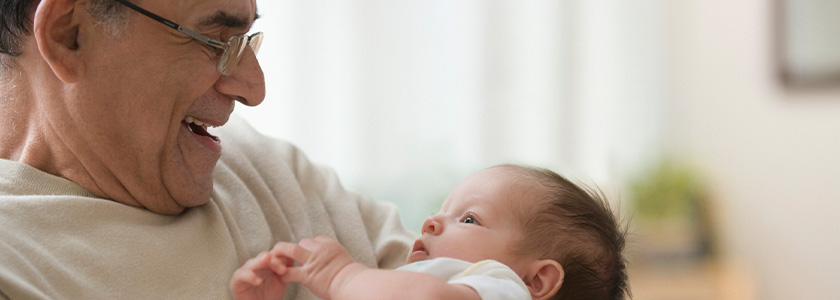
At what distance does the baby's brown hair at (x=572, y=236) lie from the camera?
1.40 meters

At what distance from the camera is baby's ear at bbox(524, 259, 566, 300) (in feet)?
4.45

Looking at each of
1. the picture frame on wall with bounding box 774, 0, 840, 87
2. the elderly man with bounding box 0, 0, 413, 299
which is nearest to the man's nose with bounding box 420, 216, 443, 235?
the elderly man with bounding box 0, 0, 413, 299

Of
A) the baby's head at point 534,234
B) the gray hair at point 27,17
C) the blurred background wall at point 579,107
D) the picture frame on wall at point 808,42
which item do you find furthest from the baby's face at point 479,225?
the picture frame on wall at point 808,42

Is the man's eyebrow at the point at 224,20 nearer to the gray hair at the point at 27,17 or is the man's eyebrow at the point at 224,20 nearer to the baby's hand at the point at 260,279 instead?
the gray hair at the point at 27,17

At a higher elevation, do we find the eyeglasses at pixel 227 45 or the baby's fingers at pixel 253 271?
the eyeglasses at pixel 227 45

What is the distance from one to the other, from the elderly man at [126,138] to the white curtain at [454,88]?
1933 millimetres

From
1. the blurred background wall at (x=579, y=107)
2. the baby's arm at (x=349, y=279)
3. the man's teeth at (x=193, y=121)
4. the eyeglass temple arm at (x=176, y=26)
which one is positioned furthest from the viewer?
the blurred background wall at (x=579, y=107)

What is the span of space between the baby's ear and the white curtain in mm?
2170

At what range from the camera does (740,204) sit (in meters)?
3.87

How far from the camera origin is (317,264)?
1236 millimetres

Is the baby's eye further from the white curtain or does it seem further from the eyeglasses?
the white curtain

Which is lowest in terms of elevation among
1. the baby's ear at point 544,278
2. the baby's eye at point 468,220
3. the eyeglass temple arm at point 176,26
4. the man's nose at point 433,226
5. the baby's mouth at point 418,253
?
the baby's ear at point 544,278

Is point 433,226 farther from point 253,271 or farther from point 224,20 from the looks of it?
point 224,20

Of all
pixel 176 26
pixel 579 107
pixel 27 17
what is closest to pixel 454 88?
pixel 579 107
